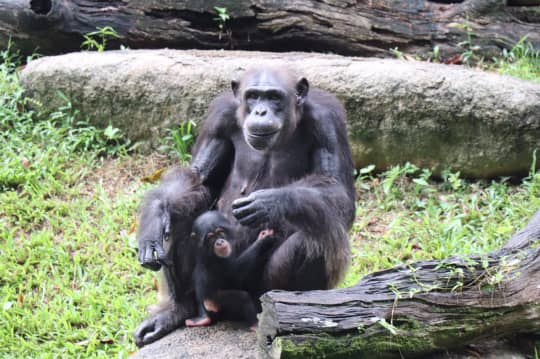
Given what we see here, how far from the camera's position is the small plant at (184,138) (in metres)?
8.41

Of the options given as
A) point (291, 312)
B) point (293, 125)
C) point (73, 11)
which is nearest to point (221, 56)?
point (73, 11)

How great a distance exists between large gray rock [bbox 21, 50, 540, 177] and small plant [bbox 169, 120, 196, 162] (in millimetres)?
111

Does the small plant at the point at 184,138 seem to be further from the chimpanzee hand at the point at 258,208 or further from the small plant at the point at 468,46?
the small plant at the point at 468,46

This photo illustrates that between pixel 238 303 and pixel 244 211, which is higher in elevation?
pixel 244 211

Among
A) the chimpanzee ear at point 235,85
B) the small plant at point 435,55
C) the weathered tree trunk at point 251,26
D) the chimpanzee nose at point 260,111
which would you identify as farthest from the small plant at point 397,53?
the chimpanzee nose at point 260,111

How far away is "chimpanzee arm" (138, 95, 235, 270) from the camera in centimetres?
507

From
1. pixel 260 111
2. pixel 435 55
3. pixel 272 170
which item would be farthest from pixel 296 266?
pixel 435 55

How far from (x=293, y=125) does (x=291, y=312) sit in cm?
169

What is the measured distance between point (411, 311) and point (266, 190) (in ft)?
3.96

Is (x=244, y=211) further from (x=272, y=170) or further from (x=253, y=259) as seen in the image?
(x=272, y=170)

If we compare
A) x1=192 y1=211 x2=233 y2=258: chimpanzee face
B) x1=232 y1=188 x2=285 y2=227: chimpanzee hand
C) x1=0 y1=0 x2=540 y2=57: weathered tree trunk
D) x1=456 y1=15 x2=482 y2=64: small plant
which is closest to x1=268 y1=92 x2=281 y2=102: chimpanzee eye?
x1=232 y1=188 x2=285 y2=227: chimpanzee hand

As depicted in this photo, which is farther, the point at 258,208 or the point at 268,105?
the point at 268,105

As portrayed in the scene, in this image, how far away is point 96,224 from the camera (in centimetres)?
765

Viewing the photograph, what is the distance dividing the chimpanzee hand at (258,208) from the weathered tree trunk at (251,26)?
5.48 meters
